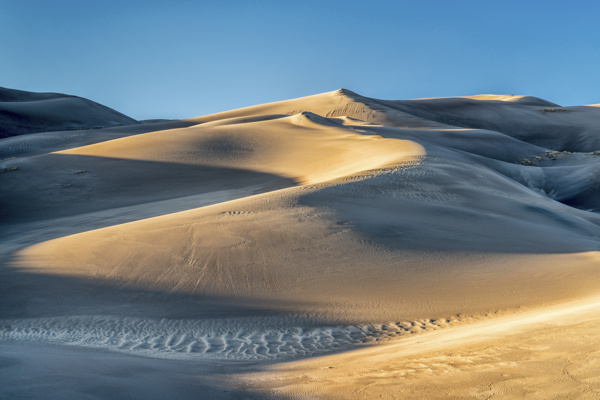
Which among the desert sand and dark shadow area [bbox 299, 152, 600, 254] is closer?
the desert sand

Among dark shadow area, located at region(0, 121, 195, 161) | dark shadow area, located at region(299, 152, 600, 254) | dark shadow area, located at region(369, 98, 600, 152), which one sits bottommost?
dark shadow area, located at region(299, 152, 600, 254)

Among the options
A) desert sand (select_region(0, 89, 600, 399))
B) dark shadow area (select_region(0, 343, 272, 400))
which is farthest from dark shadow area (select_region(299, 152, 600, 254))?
dark shadow area (select_region(0, 343, 272, 400))

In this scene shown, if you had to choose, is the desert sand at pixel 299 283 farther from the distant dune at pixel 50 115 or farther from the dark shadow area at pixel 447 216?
the distant dune at pixel 50 115

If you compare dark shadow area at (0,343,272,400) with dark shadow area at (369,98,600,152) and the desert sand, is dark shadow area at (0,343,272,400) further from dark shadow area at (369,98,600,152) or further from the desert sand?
dark shadow area at (369,98,600,152)

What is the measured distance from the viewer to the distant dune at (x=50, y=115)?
3894 centimetres

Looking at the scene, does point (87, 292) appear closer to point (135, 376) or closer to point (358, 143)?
point (135, 376)

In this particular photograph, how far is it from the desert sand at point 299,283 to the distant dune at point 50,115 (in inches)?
975

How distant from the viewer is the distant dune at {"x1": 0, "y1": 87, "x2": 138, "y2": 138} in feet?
128

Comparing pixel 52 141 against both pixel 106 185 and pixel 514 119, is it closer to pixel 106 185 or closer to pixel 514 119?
pixel 106 185

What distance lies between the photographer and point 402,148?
15695mm

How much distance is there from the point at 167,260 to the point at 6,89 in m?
55.8

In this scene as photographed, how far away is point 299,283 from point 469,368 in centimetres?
371

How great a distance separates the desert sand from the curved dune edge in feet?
0.06

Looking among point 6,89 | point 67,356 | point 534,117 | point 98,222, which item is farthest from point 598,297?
point 6,89
